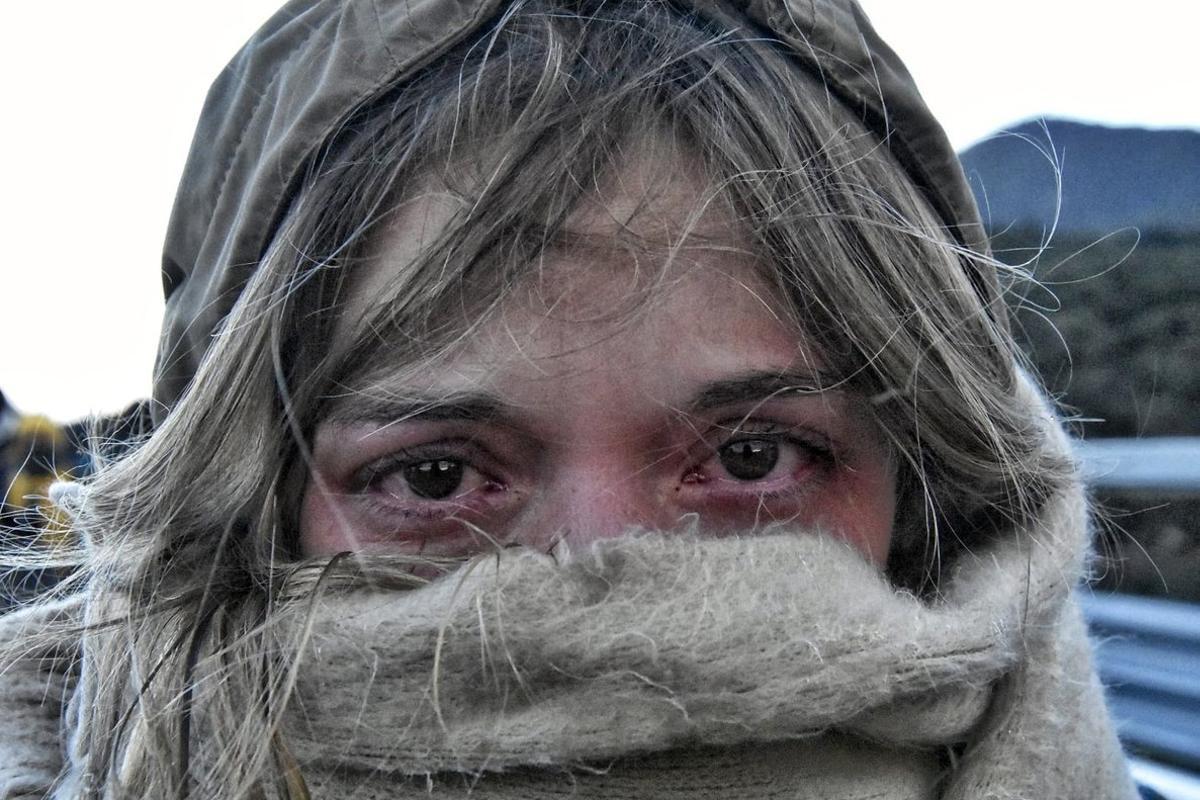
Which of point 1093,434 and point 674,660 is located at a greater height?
point 1093,434

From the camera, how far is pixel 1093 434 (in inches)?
88.7

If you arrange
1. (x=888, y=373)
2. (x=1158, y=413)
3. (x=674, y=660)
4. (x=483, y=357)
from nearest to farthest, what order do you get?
(x=674, y=660), (x=483, y=357), (x=888, y=373), (x=1158, y=413)

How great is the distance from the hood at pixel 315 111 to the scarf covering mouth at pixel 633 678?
41 centimetres

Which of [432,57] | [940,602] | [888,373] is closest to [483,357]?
[432,57]

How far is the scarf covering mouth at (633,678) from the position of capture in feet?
2.77

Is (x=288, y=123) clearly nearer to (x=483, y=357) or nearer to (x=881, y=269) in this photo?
(x=483, y=357)

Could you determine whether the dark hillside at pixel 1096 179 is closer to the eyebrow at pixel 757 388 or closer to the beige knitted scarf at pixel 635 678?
the eyebrow at pixel 757 388

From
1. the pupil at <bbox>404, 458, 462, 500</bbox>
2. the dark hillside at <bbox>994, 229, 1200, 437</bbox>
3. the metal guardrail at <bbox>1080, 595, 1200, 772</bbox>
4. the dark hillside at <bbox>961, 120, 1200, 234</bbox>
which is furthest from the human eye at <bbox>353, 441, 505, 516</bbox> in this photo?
the metal guardrail at <bbox>1080, 595, 1200, 772</bbox>

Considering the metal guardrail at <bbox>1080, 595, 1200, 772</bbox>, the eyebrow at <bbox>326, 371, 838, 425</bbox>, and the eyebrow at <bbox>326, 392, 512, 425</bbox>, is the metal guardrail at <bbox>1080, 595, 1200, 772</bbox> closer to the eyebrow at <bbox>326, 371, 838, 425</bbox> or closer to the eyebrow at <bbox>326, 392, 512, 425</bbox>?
the eyebrow at <bbox>326, 371, 838, 425</bbox>

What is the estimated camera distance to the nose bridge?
0.96 m

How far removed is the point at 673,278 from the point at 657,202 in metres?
0.08

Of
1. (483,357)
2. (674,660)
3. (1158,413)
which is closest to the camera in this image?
(674,660)

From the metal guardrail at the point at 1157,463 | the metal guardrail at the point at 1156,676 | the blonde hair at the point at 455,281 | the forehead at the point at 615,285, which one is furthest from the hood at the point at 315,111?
the metal guardrail at the point at 1156,676

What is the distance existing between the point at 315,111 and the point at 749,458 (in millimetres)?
546
